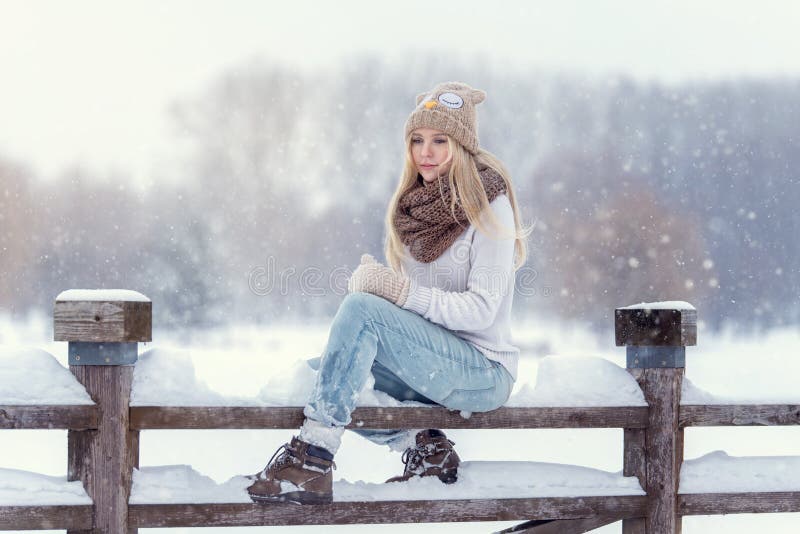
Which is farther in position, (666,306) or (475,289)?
(666,306)

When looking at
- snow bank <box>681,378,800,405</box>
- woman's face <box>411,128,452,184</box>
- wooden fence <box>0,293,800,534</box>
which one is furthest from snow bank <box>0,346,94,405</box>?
snow bank <box>681,378,800,405</box>

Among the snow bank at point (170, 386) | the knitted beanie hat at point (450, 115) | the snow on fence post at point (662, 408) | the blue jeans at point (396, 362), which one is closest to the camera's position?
the blue jeans at point (396, 362)

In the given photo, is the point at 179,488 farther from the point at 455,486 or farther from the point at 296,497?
the point at 455,486

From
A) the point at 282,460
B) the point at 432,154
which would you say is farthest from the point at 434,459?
the point at 432,154

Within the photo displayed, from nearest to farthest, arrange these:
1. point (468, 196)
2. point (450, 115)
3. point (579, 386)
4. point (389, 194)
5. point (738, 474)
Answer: point (468, 196) → point (450, 115) → point (579, 386) → point (738, 474) → point (389, 194)

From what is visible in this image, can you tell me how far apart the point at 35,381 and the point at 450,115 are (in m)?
1.71

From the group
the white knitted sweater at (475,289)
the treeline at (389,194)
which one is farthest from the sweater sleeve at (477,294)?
the treeline at (389,194)

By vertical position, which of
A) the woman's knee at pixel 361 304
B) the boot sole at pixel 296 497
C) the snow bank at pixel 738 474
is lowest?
the snow bank at pixel 738 474

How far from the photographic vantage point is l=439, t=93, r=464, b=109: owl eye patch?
323 cm

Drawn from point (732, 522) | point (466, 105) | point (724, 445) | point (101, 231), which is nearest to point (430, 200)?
point (466, 105)

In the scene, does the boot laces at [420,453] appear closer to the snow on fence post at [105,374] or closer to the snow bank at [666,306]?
the snow bank at [666,306]

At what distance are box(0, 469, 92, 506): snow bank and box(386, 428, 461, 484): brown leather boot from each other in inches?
42.5

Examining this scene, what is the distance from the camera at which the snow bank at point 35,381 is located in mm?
2943

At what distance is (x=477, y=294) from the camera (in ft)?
9.79
